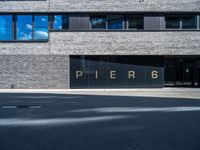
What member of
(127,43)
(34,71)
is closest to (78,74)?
(34,71)

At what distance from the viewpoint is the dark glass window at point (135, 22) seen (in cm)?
2175

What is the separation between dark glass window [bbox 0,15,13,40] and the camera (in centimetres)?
2167

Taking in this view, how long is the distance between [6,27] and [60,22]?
186 inches

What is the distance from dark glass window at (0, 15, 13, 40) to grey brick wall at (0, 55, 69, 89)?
182 centimetres

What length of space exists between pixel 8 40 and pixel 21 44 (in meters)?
1.22

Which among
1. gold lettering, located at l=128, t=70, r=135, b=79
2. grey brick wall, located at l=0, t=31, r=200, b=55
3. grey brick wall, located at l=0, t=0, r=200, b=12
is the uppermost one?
grey brick wall, located at l=0, t=0, r=200, b=12

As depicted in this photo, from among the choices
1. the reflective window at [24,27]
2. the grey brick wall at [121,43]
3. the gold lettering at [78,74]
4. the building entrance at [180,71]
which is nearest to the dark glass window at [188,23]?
the grey brick wall at [121,43]

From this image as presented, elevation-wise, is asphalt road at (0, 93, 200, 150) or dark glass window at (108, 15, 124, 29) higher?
dark glass window at (108, 15, 124, 29)

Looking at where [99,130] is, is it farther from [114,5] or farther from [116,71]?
[114,5]

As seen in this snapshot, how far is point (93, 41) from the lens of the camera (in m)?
21.1

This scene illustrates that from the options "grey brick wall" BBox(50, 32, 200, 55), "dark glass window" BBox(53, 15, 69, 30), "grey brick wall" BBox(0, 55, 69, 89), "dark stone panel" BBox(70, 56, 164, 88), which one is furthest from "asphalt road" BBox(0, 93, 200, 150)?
"dark glass window" BBox(53, 15, 69, 30)

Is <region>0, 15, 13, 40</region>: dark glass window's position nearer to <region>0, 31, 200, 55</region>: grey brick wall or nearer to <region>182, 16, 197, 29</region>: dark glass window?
<region>0, 31, 200, 55</region>: grey brick wall

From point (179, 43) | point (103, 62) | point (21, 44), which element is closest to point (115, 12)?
point (103, 62)

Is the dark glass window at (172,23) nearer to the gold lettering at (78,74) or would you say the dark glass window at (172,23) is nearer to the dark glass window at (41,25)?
the gold lettering at (78,74)
